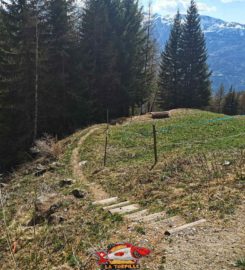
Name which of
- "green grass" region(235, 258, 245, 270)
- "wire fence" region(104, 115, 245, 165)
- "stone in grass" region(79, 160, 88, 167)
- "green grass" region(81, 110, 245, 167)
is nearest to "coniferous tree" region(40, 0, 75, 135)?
"green grass" region(81, 110, 245, 167)

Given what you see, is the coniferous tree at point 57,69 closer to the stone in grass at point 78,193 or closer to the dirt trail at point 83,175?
the dirt trail at point 83,175

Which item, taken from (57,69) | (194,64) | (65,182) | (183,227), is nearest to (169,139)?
(65,182)

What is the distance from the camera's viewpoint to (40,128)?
100 feet

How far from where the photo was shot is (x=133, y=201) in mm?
11992

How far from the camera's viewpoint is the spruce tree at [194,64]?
45.3 meters

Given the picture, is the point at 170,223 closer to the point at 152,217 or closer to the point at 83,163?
the point at 152,217

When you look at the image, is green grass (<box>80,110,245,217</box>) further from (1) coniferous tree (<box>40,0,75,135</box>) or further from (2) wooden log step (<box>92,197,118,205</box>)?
(1) coniferous tree (<box>40,0,75,135</box>)

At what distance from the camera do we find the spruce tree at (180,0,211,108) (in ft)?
149

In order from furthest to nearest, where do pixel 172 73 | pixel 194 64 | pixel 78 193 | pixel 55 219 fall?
pixel 172 73 → pixel 194 64 → pixel 78 193 → pixel 55 219

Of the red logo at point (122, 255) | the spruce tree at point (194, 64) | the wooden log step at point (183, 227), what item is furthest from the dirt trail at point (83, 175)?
the spruce tree at point (194, 64)

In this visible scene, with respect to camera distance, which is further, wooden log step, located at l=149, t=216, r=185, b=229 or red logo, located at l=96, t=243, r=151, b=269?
wooden log step, located at l=149, t=216, r=185, b=229

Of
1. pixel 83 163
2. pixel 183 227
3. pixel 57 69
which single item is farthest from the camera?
pixel 57 69

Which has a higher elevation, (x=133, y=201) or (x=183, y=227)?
(x=183, y=227)

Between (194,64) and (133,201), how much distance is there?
120 ft
